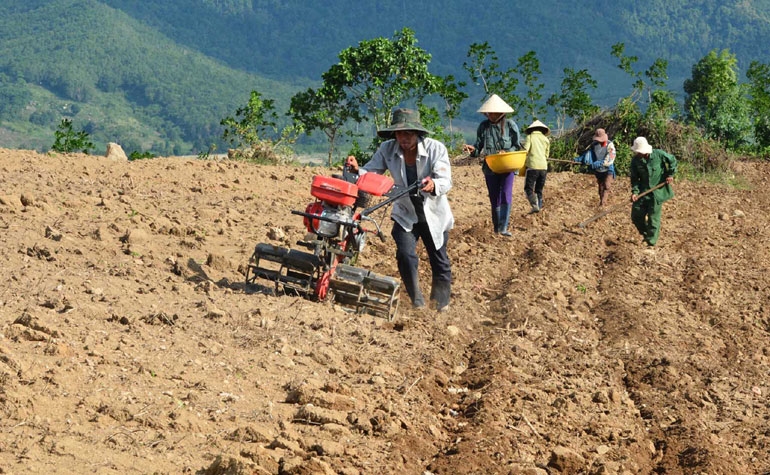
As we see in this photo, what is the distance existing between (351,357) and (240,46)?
181 m

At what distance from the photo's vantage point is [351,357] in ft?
22.4

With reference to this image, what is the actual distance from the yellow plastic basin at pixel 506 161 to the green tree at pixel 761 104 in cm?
1535

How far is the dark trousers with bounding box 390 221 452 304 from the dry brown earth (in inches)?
8.7

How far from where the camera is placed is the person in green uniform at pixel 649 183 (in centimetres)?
1191

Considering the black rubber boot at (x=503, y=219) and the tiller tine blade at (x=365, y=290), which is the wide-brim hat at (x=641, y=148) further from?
the tiller tine blade at (x=365, y=290)

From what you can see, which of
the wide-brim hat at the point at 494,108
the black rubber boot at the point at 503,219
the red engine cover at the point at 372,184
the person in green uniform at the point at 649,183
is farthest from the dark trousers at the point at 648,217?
the red engine cover at the point at 372,184

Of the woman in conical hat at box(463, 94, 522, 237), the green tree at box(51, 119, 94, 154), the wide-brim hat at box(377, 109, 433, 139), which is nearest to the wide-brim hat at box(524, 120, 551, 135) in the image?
the woman in conical hat at box(463, 94, 522, 237)

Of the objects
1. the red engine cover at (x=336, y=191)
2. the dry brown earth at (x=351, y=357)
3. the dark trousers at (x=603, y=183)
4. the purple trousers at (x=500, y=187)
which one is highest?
the dark trousers at (x=603, y=183)

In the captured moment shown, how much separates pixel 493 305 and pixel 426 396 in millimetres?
2731

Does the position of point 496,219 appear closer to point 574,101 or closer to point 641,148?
point 641,148

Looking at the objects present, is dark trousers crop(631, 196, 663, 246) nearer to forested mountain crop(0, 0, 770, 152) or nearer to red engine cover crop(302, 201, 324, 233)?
red engine cover crop(302, 201, 324, 233)

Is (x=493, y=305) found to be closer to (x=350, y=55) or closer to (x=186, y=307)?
(x=186, y=307)

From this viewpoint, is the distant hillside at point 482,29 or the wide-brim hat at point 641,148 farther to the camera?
the distant hillside at point 482,29

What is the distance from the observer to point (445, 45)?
631 ft
